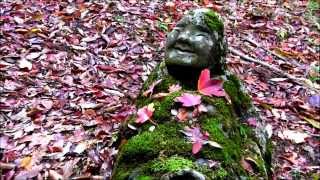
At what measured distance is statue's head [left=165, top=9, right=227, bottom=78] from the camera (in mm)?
3562

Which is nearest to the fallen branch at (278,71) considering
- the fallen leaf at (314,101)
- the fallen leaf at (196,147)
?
the fallen leaf at (314,101)

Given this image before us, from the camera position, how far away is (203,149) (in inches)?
116

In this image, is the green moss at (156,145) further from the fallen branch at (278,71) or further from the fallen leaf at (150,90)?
the fallen branch at (278,71)

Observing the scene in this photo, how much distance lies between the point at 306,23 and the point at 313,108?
3.37m

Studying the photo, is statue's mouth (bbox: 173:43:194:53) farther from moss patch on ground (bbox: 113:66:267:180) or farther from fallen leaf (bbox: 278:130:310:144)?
fallen leaf (bbox: 278:130:310:144)

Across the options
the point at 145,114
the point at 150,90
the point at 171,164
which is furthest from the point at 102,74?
the point at 171,164

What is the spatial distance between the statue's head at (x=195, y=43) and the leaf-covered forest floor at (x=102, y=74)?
0.74 metres

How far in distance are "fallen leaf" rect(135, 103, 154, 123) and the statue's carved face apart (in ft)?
1.37

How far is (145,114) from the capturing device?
3.39 metres

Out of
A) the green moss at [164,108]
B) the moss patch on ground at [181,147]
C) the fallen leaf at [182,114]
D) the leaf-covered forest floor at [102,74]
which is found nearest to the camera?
the moss patch on ground at [181,147]

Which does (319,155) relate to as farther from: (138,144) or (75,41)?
(75,41)

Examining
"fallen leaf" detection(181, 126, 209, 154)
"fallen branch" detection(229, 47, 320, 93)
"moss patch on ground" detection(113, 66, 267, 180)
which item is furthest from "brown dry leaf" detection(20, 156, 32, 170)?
"fallen branch" detection(229, 47, 320, 93)

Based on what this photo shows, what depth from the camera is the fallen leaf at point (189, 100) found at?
3289 mm

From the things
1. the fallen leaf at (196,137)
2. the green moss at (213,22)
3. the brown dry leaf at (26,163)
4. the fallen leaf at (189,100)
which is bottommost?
the brown dry leaf at (26,163)
